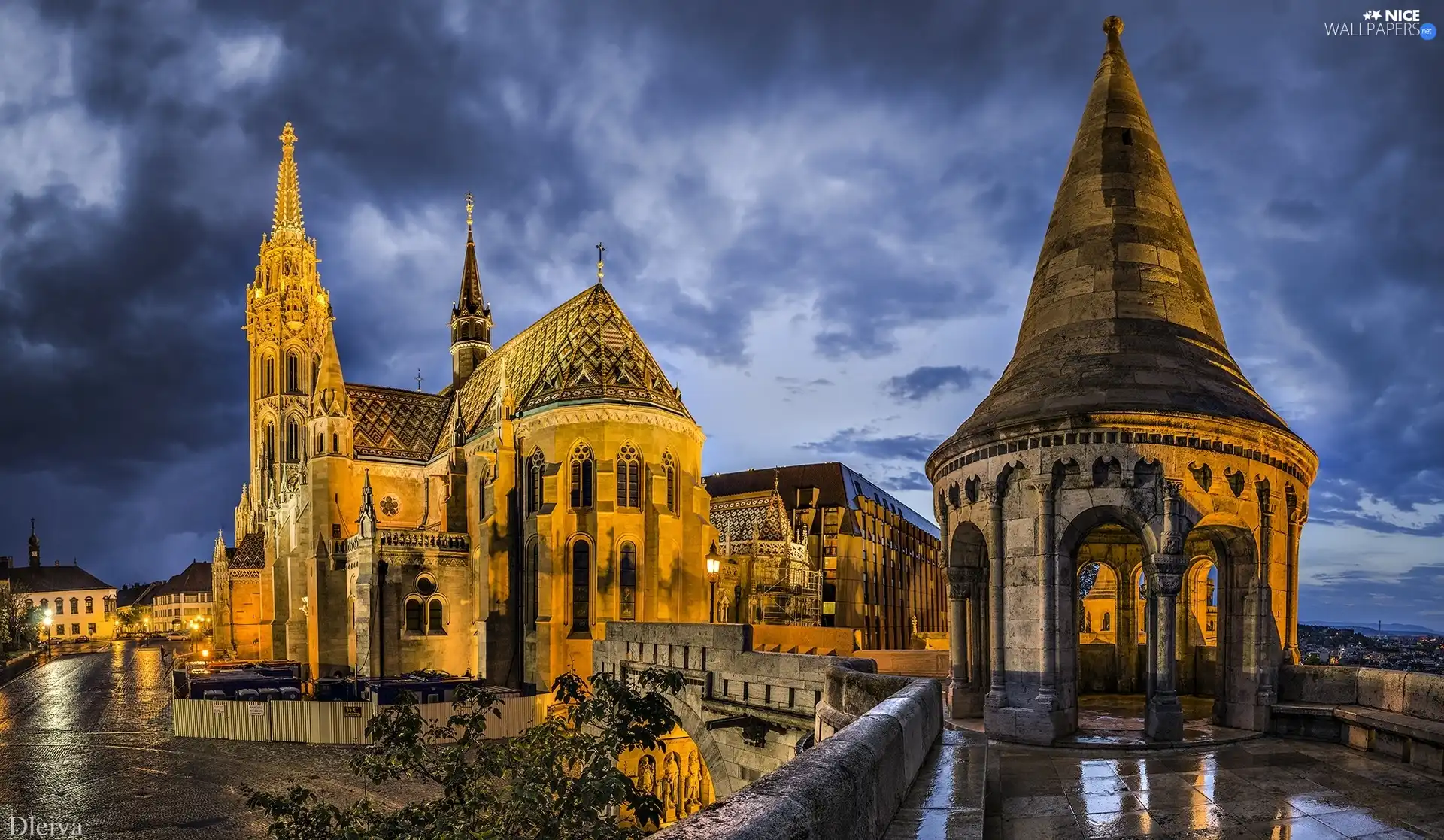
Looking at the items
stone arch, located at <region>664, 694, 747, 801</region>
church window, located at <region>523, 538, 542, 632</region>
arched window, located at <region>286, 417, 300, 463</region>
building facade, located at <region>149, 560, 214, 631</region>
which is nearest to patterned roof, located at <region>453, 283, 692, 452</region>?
church window, located at <region>523, 538, 542, 632</region>

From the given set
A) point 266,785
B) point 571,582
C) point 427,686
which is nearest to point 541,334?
point 571,582

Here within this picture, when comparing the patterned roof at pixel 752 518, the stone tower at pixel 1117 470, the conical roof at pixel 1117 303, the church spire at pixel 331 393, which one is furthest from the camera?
the patterned roof at pixel 752 518

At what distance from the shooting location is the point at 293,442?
71875mm

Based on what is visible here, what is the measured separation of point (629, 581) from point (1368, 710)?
1152 inches

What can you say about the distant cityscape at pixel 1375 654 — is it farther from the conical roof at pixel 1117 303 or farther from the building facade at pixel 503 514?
the building facade at pixel 503 514

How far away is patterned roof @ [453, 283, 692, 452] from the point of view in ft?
131

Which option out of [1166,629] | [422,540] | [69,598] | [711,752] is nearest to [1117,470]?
[1166,629]

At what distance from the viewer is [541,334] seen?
1874 inches

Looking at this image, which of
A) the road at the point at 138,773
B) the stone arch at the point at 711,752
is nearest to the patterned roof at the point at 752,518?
the road at the point at 138,773

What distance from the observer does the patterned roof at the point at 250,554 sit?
220ft

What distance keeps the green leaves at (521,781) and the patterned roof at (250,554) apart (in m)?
60.1

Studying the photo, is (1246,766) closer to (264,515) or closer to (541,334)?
(541,334)

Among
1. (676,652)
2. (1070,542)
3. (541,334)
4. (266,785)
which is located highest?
(541,334)

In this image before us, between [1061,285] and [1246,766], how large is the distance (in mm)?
6766
